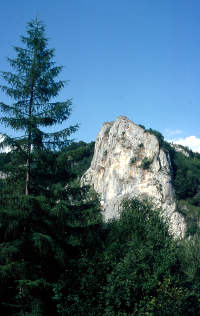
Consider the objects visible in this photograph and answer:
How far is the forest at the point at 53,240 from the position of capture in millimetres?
12016

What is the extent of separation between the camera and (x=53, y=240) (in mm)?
12672

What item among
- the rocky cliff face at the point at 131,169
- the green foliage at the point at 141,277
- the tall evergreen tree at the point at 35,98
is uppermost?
the rocky cliff face at the point at 131,169

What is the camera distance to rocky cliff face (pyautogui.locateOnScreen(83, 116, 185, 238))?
72.4 metres

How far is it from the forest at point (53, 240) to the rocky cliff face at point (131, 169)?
174ft

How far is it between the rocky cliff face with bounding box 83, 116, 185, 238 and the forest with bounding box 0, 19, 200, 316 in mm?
53126

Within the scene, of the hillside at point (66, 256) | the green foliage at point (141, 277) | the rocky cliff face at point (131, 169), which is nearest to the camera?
the hillside at point (66, 256)

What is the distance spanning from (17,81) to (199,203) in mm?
74232

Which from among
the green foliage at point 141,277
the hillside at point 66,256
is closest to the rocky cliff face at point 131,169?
the green foliage at point 141,277

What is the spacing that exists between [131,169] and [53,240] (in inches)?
2535

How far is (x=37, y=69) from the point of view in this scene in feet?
47.1

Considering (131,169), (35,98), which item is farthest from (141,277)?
(131,169)

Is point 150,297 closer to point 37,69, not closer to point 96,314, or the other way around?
point 96,314

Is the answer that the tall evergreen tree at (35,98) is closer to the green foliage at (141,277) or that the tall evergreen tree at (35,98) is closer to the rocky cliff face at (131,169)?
the green foliage at (141,277)

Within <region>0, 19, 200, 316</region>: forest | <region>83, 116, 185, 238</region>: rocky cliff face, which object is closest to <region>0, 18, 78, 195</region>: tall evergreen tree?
<region>0, 19, 200, 316</region>: forest
